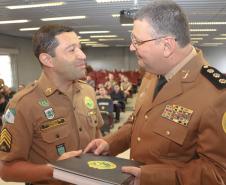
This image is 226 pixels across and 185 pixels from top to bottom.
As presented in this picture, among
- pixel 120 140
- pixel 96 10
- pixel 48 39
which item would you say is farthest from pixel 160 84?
pixel 96 10

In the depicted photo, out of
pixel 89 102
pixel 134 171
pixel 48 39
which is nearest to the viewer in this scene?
pixel 134 171

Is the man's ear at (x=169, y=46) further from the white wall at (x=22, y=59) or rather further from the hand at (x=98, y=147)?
the white wall at (x=22, y=59)

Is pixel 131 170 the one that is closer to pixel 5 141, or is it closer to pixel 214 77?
pixel 214 77

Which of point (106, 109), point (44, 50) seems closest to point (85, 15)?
point (106, 109)

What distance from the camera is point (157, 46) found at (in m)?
1.32

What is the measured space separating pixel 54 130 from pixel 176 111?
0.73 m

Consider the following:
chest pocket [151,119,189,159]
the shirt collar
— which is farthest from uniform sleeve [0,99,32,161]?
chest pocket [151,119,189,159]

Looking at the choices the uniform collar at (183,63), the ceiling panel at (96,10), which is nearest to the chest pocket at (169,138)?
the uniform collar at (183,63)

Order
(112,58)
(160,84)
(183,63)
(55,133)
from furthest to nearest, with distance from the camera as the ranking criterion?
(112,58), (55,133), (160,84), (183,63)

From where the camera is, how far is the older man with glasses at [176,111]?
112 centimetres

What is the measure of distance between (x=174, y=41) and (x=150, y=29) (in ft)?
0.38

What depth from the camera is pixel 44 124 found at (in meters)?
1.65

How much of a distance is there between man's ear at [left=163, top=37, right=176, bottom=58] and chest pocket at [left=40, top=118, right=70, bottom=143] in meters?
0.74

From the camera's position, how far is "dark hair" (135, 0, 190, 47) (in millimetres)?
1279
